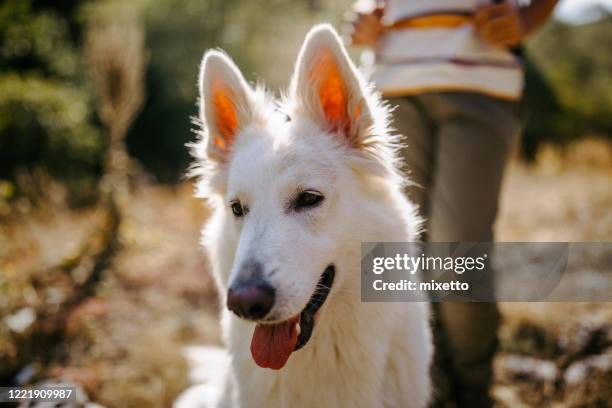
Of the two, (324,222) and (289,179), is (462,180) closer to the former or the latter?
(324,222)

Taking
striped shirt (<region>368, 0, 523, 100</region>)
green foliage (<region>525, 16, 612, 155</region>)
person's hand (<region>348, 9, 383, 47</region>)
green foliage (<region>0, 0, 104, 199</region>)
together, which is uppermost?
green foliage (<region>525, 16, 612, 155</region>)

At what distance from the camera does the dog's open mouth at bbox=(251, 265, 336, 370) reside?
2.05 metres

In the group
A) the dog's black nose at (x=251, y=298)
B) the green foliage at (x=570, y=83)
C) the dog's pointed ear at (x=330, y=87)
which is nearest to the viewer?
the dog's black nose at (x=251, y=298)

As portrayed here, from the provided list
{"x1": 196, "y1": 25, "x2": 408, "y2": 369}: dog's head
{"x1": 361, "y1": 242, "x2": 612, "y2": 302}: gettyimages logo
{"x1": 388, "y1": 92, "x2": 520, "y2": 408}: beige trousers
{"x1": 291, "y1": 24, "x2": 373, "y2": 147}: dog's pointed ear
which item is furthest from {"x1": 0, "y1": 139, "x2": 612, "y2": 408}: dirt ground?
{"x1": 291, "y1": 24, "x2": 373, "y2": 147}: dog's pointed ear

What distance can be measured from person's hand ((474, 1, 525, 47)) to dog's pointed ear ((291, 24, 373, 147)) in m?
1.03

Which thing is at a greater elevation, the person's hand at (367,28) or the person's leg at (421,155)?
the person's hand at (367,28)

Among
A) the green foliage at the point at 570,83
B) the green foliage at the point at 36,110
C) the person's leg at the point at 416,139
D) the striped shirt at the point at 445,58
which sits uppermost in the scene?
the green foliage at the point at 570,83

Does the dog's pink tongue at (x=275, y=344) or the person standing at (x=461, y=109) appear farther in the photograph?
the person standing at (x=461, y=109)

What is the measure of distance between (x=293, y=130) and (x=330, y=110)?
217mm

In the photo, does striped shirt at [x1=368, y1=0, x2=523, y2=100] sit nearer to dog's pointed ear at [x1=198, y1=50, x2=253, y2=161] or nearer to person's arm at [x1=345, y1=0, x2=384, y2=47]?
person's arm at [x1=345, y1=0, x2=384, y2=47]

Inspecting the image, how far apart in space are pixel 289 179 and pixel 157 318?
10.6 ft

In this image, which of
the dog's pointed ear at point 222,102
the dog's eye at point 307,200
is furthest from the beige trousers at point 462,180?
the dog's pointed ear at point 222,102

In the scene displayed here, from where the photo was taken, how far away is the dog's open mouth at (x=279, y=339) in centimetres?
205

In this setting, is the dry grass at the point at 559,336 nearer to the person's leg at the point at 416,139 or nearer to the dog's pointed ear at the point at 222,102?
the person's leg at the point at 416,139
